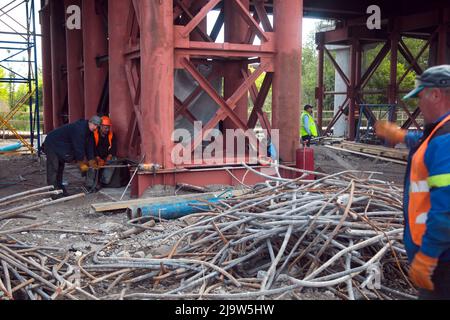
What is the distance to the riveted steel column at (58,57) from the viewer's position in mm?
14938

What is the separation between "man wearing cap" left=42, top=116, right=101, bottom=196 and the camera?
8.95 meters

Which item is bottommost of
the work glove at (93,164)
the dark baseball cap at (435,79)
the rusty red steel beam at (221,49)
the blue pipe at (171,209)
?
the blue pipe at (171,209)

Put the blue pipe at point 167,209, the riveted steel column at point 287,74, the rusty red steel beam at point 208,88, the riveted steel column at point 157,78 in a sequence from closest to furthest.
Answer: the blue pipe at point 167,209 < the riveted steel column at point 157,78 < the rusty red steel beam at point 208,88 < the riveted steel column at point 287,74

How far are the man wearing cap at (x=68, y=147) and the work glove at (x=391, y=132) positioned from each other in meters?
6.14

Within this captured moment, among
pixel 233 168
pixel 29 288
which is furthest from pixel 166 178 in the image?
pixel 29 288

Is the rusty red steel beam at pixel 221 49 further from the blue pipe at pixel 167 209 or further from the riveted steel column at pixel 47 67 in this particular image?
the riveted steel column at pixel 47 67

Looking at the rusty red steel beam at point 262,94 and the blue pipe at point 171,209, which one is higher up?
the rusty red steel beam at point 262,94

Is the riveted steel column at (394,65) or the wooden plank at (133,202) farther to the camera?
the riveted steel column at (394,65)

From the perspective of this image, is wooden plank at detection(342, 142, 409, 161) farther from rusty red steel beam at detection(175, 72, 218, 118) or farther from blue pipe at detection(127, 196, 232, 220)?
blue pipe at detection(127, 196, 232, 220)

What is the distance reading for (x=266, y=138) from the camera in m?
9.30

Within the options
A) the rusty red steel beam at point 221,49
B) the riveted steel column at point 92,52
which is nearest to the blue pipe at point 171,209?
the rusty red steel beam at point 221,49

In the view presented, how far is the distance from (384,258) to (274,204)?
1.16 m

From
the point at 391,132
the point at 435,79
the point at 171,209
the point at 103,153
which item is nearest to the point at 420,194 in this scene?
the point at 435,79

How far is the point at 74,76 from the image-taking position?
13211 mm
